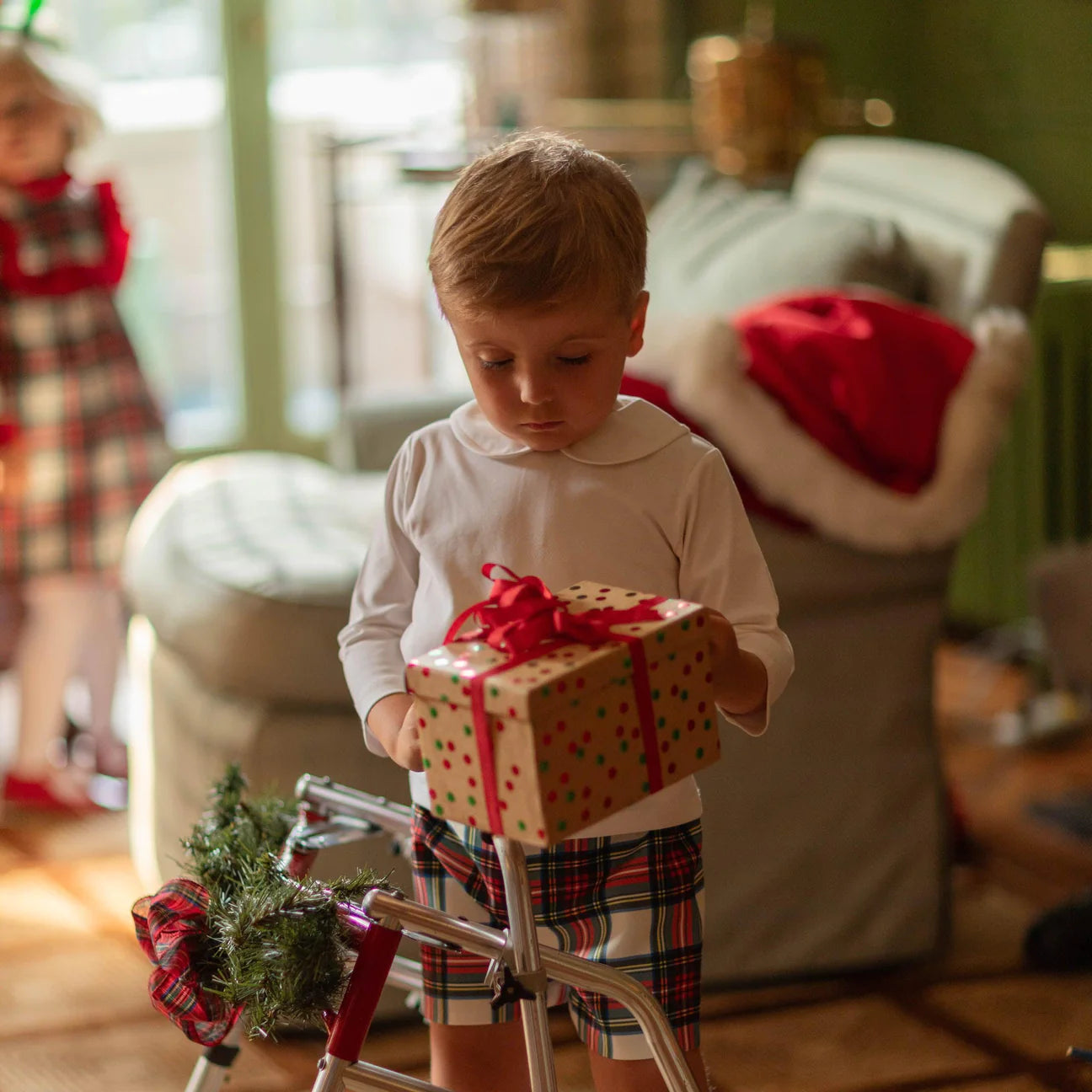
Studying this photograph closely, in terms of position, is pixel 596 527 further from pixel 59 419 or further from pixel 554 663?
pixel 59 419

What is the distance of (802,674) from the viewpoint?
5.80 ft

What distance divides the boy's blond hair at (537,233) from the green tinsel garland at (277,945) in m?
0.35

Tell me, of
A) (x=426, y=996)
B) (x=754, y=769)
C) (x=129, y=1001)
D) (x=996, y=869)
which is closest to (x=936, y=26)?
(x=996, y=869)

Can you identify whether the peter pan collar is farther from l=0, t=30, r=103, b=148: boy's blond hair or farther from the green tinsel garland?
l=0, t=30, r=103, b=148: boy's blond hair

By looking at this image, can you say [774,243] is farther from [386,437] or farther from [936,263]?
[386,437]

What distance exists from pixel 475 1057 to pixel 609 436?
445 mm

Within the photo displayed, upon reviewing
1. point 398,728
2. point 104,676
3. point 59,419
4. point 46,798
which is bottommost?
point 46,798

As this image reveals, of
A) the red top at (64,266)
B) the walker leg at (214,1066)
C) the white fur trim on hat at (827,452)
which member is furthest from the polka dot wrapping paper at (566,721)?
the red top at (64,266)

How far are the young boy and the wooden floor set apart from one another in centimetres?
59

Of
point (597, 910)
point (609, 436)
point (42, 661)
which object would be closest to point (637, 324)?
point (609, 436)

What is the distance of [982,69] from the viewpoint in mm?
3172

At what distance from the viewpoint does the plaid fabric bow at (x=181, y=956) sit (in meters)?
0.94

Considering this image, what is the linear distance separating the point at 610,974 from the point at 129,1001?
117 cm

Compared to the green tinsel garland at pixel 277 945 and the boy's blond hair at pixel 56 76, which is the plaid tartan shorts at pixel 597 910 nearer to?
the green tinsel garland at pixel 277 945
